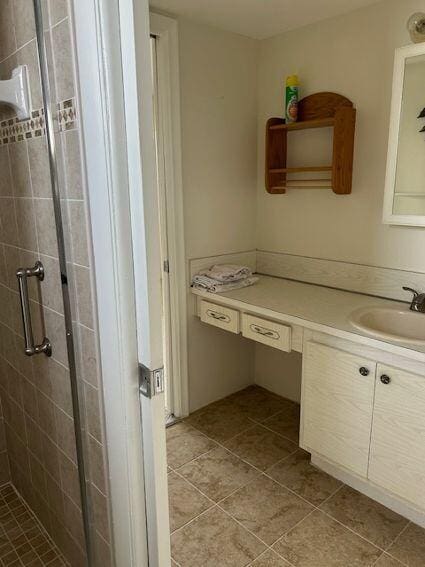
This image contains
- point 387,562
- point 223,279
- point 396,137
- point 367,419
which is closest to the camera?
point 387,562

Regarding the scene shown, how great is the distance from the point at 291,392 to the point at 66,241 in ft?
6.64

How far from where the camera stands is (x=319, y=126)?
2.20 meters

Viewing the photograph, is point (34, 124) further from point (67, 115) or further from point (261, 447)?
point (261, 447)

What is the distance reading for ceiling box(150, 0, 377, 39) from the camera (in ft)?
6.25

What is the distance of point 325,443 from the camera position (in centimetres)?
187

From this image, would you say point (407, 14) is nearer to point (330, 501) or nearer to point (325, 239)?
point (325, 239)

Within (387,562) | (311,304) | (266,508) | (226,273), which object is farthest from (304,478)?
(226,273)

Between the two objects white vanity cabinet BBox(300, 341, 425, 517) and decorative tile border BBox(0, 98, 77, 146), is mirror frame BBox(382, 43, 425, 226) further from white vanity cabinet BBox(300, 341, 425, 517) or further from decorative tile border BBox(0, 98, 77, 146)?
decorative tile border BBox(0, 98, 77, 146)

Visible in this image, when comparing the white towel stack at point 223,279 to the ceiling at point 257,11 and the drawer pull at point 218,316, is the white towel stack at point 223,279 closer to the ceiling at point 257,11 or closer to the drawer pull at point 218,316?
the drawer pull at point 218,316

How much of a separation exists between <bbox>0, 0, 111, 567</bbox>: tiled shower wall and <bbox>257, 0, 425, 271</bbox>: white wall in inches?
63.1

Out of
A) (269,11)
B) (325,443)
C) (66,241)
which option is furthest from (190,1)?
(325,443)

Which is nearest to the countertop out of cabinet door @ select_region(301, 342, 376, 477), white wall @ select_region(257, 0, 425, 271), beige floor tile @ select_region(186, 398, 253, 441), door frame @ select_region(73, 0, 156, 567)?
cabinet door @ select_region(301, 342, 376, 477)

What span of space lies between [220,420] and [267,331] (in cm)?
80

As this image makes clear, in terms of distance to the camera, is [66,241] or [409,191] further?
[409,191]
